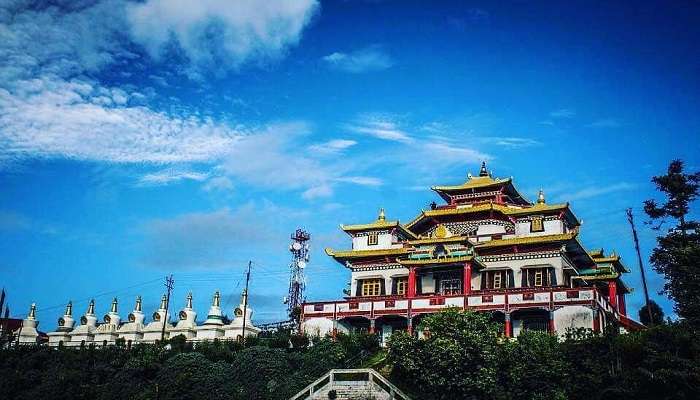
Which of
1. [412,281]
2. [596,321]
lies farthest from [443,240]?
[596,321]

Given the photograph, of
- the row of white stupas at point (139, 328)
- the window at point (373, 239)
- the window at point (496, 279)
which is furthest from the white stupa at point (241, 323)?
the window at point (496, 279)

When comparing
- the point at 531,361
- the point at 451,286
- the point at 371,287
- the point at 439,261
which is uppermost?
the point at 439,261

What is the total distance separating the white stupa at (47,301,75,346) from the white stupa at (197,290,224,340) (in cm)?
1584

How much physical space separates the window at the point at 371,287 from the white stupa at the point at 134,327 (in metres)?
21.3

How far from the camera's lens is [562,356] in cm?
3516

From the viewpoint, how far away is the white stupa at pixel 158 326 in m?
60.3

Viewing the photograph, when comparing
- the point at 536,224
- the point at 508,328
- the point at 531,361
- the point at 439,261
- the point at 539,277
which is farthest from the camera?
the point at 536,224

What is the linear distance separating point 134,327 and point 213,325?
31.6 ft

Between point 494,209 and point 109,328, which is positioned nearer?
point 494,209

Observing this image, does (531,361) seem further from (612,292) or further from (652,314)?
(652,314)

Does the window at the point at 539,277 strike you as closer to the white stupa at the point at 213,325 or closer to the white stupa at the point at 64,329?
the white stupa at the point at 213,325

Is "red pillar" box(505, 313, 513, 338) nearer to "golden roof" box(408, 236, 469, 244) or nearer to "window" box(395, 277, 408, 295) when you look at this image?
"golden roof" box(408, 236, 469, 244)

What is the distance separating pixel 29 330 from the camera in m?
70.2

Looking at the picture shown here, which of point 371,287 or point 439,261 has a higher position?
point 439,261
